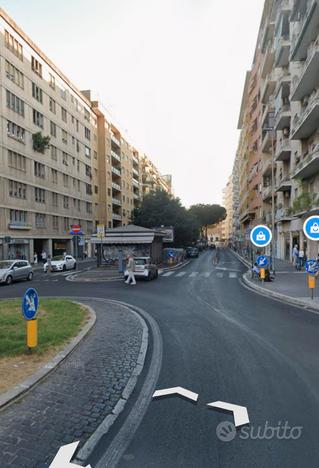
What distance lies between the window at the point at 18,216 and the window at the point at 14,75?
13.5 metres

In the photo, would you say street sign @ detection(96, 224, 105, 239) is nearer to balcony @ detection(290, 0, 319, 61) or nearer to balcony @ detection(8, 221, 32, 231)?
balcony @ detection(8, 221, 32, 231)

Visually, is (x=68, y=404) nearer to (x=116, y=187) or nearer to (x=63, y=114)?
(x=63, y=114)

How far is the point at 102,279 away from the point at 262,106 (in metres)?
37.4

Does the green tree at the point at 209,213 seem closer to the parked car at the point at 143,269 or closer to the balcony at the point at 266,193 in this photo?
the balcony at the point at 266,193

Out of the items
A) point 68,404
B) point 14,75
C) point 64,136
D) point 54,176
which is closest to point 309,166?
point 68,404

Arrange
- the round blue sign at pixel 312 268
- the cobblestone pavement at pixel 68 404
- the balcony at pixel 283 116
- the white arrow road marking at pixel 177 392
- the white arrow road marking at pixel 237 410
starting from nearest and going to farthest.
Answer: the cobblestone pavement at pixel 68 404 < the white arrow road marking at pixel 237 410 < the white arrow road marking at pixel 177 392 < the round blue sign at pixel 312 268 < the balcony at pixel 283 116

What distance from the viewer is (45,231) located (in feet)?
127

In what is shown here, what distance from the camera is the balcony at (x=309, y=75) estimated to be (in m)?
18.4

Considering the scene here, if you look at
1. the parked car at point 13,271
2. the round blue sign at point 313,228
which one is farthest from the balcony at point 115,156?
the round blue sign at point 313,228

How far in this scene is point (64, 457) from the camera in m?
3.03

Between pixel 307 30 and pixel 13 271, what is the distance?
2377 centimetres

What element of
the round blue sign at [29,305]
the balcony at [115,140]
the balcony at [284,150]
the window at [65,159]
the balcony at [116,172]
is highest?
the balcony at [115,140]

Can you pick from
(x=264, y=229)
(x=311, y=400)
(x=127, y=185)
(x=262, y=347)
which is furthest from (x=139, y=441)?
(x=127, y=185)

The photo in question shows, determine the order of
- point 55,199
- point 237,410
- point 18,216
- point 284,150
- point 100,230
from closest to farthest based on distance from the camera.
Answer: point 237,410 < point 100,230 < point 284,150 < point 18,216 < point 55,199
